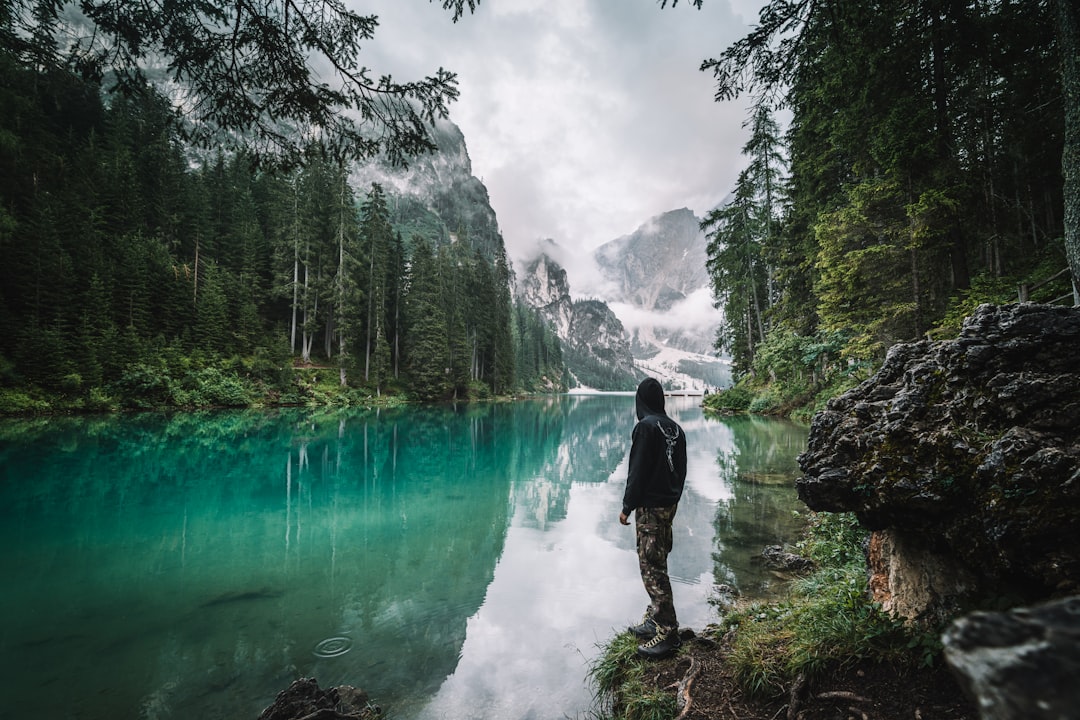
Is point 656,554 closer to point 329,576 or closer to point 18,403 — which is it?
point 329,576

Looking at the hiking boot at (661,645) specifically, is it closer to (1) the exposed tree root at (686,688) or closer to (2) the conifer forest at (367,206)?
(1) the exposed tree root at (686,688)

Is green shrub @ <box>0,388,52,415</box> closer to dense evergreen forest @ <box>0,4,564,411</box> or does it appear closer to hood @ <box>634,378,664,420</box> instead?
dense evergreen forest @ <box>0,4,564,411</box>

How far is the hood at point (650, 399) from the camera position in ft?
14.6

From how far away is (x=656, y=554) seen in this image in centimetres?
411

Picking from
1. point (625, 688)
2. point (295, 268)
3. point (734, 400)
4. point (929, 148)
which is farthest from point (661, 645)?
point (295, 268)

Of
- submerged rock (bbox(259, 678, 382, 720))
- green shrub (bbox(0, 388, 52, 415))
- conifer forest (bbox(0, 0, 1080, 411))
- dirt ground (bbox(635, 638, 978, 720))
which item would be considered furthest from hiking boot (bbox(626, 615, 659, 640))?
green shrub (bbox(0, 388, 52, 415))

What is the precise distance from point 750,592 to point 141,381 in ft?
100

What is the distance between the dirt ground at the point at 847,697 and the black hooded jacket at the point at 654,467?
1310mm

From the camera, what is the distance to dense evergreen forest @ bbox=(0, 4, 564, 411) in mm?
22031

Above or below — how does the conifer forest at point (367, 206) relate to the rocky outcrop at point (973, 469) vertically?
above

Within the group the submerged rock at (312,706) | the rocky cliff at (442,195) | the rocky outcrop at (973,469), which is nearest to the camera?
the rocky outcrop at (973,469)

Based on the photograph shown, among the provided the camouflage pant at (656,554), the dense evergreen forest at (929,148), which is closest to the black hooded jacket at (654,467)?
the camouflage pant at (656,554)

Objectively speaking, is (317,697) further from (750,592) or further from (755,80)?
(755,80)

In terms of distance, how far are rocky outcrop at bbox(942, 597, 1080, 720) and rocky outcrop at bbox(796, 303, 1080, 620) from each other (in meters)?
2.31
